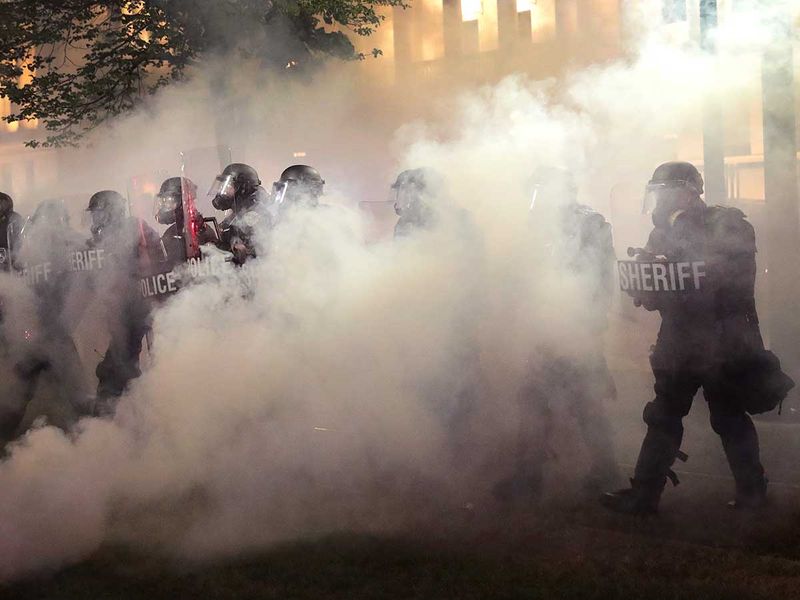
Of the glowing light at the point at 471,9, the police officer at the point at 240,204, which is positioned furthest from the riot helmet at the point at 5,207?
the glowing light at the point at 471,9

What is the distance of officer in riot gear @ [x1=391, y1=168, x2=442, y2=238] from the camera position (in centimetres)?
570

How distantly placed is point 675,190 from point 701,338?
2.32 feet

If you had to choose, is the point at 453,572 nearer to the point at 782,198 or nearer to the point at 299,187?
the point at 299,187

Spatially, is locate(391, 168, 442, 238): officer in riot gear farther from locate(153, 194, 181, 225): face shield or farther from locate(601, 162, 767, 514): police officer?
locate(153, 194, 181, 225): face shield

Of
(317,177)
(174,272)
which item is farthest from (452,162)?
(174,272)

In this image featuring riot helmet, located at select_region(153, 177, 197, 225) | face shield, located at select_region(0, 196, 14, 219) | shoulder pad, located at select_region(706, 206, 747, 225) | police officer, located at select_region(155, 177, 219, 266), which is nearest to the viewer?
shoulder pad, located at select_region(706, 206, 747, 225)

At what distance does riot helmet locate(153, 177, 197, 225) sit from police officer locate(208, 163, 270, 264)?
21cm

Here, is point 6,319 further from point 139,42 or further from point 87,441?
point 139,42

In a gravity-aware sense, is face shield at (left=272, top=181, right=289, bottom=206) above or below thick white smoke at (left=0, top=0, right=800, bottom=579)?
above

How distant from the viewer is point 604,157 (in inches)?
344

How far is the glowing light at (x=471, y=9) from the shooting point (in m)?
13.9

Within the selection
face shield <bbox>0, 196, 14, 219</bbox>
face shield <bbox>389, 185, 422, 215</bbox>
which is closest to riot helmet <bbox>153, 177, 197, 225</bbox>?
face shield <bbox>0, 196, 14, 219</bbox>

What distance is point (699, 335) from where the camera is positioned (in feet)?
14.4

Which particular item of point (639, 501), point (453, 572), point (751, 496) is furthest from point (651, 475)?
point (453, 572)
